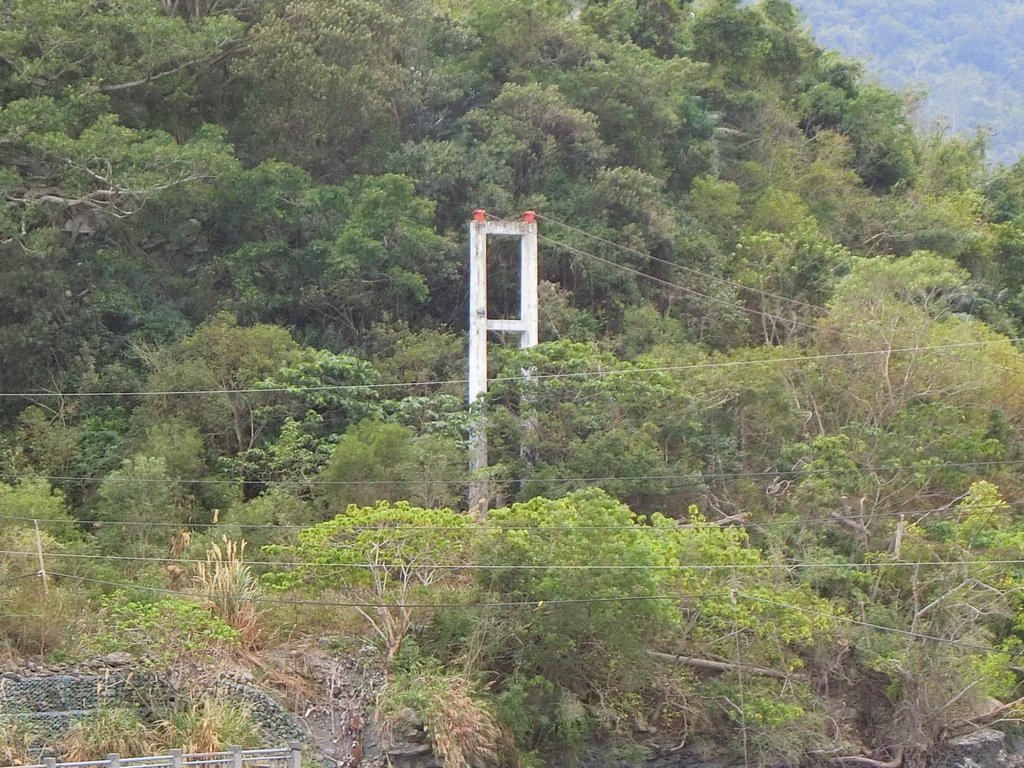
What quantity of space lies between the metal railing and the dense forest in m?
1.92

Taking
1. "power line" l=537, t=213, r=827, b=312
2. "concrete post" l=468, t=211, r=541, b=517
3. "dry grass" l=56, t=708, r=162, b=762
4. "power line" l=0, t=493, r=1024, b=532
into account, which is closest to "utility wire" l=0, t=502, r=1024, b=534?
"power line" l=0, t=493, r=1024, b=532

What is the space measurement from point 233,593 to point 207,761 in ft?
14.1

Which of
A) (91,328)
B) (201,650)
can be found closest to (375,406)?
(91,328)

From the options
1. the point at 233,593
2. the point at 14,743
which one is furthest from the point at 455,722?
the point at 14,743

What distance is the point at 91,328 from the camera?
961 inches

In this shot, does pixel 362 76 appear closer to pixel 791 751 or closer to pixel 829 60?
pixel 791 751

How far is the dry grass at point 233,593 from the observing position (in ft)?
60.5

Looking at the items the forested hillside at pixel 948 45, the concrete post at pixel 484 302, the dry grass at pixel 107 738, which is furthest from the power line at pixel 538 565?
the forested hillside at pixel 948 45

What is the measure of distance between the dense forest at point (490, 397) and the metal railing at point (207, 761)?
192 centimetres

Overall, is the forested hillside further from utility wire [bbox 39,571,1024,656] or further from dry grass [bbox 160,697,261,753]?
dry grass [bbox 160,697,261,753]

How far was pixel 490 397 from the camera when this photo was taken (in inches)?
905

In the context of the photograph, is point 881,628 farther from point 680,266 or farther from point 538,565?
point 680,266

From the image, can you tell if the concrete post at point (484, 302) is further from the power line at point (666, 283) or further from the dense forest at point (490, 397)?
the power line at point (666, 283)

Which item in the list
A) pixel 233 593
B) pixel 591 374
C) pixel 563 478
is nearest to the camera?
pixel 233 593
